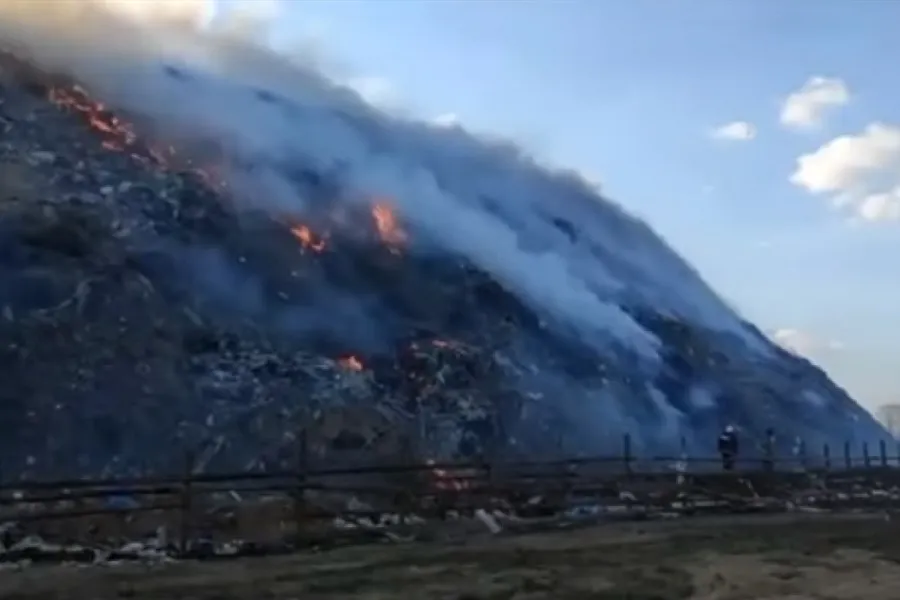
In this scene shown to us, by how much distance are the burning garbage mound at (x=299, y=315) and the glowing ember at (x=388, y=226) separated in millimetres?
202

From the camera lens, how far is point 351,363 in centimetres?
3538

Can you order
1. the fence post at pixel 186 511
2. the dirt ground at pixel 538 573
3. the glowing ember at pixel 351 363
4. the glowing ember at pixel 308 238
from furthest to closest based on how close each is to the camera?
the glowing ember at pixel 308 238 < the glowing ember at pixel 351 363 < the fence post at pixel 186 511 < the dirt ground at pixel 538 573

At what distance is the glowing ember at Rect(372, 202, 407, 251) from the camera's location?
155 ft

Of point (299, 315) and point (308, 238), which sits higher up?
point (308, 238)

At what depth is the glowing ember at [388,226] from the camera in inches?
1857

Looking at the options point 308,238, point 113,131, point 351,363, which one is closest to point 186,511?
point 351,363

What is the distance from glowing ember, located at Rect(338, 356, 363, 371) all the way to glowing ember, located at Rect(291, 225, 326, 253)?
8.46m

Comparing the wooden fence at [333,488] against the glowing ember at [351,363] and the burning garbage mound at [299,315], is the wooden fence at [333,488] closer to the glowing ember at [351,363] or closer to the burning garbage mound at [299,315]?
the burning garbage mound at [299,315]

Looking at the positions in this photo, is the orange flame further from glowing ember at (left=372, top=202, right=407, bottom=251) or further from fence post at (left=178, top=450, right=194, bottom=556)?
fence post at (left=178, top=450, right=194, bottom=556)

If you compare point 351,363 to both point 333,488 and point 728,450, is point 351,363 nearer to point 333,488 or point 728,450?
point 728,450

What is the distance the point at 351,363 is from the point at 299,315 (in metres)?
3.52

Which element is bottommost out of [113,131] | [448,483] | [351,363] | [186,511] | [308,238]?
[186,511]

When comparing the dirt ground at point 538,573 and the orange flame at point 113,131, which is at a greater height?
the orange flame at point 113,131

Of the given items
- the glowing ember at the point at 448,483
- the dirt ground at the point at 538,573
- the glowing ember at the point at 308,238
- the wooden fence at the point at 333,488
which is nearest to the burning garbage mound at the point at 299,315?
the glowing ember at the point at 308,238
